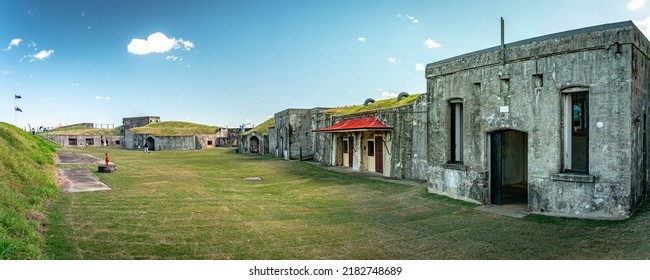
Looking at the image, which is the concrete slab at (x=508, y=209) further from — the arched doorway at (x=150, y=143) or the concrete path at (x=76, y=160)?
the arched doorway at (x=150, y=143)

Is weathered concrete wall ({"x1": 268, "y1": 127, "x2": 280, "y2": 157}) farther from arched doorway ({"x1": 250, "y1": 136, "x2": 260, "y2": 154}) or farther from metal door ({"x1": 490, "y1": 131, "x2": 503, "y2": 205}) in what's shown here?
metal door ({"x1": 490, "y1": 131, "x2": 503, "y2": 205})

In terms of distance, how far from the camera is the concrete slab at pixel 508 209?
8797 millimetres

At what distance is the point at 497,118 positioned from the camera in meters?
9.65

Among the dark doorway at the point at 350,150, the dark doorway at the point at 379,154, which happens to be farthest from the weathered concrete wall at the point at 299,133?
the dark doorway at the point at 379,154

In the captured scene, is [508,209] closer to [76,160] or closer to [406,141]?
[406,141]

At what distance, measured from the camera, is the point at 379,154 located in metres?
18.4

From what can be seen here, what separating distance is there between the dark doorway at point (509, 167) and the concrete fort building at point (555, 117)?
5cm

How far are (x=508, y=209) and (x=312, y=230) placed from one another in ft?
16.3

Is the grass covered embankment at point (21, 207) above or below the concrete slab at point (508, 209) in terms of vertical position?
above

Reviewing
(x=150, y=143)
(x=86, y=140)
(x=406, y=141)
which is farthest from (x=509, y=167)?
(x=86, y=140)

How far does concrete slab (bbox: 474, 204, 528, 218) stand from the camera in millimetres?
8797

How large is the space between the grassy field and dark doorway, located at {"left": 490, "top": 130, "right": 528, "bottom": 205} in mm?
1016

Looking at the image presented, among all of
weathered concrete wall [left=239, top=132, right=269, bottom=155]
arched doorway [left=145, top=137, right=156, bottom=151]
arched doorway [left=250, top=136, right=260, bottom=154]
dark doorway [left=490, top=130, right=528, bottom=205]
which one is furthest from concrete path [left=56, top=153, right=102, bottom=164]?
arched doorway [left=145, top=137, right=156, bottom=151]

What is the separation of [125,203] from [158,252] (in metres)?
4.57
